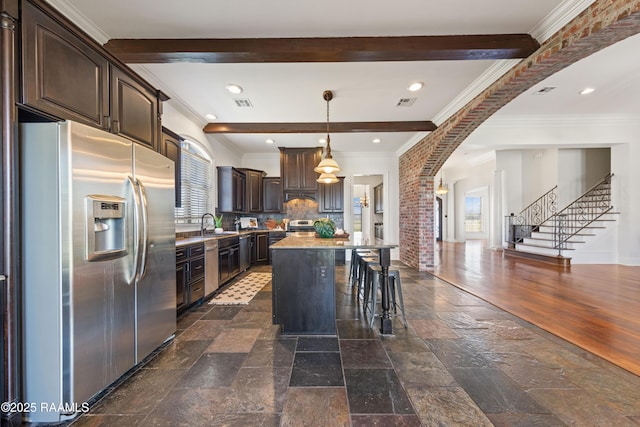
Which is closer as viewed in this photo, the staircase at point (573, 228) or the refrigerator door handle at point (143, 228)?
the refrigerator door handle at point (143, 228)

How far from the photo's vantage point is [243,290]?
419 cm

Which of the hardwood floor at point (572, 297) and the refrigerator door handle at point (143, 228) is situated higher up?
the refrigerator door handle at point (143, 228)

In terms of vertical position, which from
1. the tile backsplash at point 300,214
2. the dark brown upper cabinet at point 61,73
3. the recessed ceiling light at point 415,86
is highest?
the recessed ceiling light at point 415,86

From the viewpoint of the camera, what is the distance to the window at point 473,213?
11.7 meters

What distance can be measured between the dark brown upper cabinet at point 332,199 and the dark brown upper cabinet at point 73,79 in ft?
15.1

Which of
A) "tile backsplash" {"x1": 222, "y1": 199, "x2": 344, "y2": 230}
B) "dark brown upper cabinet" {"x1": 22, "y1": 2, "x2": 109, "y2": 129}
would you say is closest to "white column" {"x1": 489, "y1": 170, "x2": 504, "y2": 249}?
"tile backsplash" {"x1": 222, "y1": 199, "x2": 344, "y2": 230}

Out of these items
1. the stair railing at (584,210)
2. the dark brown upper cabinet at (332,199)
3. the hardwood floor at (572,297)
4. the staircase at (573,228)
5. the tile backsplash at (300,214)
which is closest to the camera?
the hardwood floor at (572,297)

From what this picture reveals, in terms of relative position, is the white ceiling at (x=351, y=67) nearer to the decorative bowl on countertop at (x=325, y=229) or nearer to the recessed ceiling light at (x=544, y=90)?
the recessed ceiling light at (x=544, y=90)

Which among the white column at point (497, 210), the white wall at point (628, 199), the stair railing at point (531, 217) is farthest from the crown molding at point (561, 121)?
the white column at point (497, 210)

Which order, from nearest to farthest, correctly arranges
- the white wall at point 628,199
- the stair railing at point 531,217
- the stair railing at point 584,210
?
1. the white wall at point 628,199
2. the stair railing at point 584,210
3. the stair railing at point 531,217

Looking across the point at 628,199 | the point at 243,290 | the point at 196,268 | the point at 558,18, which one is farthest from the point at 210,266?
the point at 628,199

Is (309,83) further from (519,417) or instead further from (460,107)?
(519,417)

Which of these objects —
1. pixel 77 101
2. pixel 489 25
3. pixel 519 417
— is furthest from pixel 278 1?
pixel 519 417

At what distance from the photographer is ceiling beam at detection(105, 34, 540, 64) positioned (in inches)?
97.5
